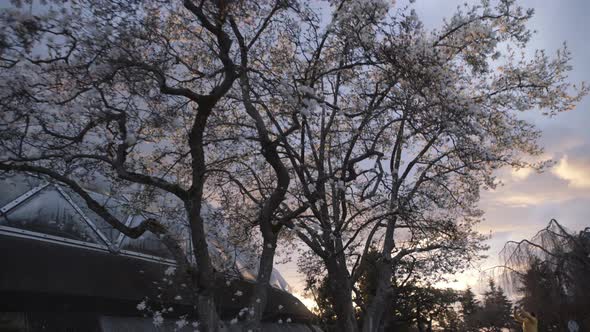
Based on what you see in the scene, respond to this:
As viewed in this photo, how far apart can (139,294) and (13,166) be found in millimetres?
4204

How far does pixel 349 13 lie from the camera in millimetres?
8906

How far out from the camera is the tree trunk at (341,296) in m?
11.3

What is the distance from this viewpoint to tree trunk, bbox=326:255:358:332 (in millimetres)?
11336

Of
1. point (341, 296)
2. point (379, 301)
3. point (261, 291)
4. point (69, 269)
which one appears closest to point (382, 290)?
point (379, 301)

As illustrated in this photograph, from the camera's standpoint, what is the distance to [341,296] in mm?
11430

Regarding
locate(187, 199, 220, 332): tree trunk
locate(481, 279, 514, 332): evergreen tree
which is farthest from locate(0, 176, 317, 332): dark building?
locate(481, 279, 514, 332): evergreen tree

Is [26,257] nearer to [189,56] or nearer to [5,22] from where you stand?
[5,22]

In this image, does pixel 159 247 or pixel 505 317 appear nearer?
pixel 159 247

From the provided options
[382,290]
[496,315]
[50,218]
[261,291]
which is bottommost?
[261,291]

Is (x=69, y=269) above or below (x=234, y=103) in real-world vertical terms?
below

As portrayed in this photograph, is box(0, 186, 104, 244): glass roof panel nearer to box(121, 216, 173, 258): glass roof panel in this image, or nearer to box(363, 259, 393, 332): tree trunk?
box(121, 216, 173, 258): glass roof panel

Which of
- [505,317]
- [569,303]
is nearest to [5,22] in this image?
[569,303]

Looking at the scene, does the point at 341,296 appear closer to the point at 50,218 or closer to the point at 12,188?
the point at 50,218

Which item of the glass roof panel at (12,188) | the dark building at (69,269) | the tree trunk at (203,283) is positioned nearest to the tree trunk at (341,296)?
the dark building at (69,269)
